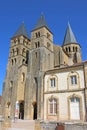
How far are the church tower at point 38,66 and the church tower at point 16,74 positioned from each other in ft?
7.97

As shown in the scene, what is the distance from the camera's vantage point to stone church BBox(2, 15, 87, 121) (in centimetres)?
2403

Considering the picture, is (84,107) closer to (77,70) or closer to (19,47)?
(77,70)

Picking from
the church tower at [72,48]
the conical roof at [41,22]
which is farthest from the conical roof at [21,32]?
the church tower at [72,48]

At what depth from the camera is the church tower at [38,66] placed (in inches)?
1121

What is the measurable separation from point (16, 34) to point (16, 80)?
12975 millimetres

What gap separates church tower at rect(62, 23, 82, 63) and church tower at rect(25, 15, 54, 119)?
7.60 m

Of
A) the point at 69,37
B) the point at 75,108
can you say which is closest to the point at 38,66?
the point at 75,108

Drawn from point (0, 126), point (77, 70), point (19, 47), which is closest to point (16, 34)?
point (19, 47)

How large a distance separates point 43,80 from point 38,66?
13.2ft

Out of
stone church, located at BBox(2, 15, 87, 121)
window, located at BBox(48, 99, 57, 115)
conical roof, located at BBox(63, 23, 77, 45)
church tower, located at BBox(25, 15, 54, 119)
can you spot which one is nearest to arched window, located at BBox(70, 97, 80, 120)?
stone church, located at BBox(2, 15, 87, 121)

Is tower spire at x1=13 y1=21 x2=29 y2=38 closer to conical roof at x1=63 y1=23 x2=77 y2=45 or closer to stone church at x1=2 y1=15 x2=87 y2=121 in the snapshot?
stone church at x1=2 y1=15 x2=87 y2=121

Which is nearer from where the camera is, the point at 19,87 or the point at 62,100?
the point at 62,100

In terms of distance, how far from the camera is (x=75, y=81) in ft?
81.3

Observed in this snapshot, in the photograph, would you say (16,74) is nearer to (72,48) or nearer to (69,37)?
(72,48)
